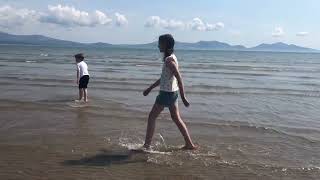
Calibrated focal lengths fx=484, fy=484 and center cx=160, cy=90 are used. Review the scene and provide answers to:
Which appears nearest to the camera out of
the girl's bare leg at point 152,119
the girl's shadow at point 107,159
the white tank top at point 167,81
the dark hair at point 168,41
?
the girl's shadow at point 107,159

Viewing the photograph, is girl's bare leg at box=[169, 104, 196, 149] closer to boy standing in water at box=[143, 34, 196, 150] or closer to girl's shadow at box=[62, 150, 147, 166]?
boy standing in water at box=[143, 34, 196, 150]

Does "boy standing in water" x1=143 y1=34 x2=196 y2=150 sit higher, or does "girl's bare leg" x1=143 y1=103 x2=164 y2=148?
"boy standing in water" x1=143 y1=34 x2=196 y2=150

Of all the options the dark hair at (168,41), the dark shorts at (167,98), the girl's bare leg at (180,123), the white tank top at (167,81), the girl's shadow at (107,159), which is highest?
the dark hair at (168,41)

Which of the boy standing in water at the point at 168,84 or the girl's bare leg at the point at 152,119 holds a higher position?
the boy standing in water at the point at 168,84

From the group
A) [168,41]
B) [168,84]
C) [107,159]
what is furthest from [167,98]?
[107,159]

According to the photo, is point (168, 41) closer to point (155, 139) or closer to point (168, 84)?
point (168, 84)

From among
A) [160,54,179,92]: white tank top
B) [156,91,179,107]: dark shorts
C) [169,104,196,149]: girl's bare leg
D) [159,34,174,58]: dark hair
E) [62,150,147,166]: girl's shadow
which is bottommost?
[62,150,147,166]: girl's shadow

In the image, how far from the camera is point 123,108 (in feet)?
43.8

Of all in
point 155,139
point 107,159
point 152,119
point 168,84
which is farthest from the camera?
point 155,139

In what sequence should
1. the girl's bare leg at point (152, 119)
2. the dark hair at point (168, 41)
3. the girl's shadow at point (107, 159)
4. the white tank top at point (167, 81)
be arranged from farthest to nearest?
the girl's bare leg at point (152, 119) < the white tank top at point (167, 81) < the dark hair at point (168, 41) < the girl's shadow at point (107, 159)

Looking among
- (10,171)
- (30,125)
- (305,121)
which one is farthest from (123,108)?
(10,171)

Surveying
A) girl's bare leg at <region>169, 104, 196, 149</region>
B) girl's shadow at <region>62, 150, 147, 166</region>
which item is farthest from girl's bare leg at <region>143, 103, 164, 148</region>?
girl's shadow at <region>62, 150, 147, 166</region>

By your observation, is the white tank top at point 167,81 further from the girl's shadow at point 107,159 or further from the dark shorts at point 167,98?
the girl's shadow at point 107,159

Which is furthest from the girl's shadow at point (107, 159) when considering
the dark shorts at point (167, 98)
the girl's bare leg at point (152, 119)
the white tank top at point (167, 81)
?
the white tank top at point (167, 81)
